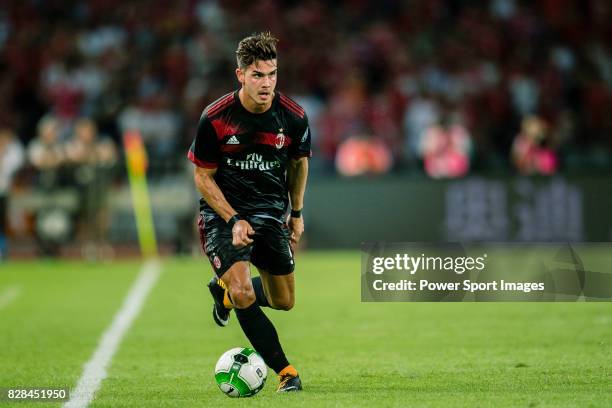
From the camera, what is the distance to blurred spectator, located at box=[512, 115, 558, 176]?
65.2ft

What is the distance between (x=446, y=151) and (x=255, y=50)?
12.8 metres

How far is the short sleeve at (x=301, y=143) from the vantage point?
802 cm

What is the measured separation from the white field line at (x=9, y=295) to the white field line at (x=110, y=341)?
132cm

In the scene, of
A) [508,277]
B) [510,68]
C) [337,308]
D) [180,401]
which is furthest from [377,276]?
[510,68]

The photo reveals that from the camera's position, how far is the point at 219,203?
25.6ft

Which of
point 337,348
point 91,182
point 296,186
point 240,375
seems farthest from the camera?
point 91,182

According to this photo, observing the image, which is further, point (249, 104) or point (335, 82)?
point (335, 82)

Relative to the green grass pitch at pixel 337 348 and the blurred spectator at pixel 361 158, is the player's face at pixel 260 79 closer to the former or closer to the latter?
the green grass pitch at pixel 337 348

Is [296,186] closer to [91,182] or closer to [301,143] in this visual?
[301,143]

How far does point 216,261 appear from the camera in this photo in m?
7.82

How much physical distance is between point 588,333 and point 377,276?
3221mm

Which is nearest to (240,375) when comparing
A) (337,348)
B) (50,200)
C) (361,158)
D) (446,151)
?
(337,348)

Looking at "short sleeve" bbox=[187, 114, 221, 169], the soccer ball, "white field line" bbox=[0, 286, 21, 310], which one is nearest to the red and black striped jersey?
"short sleeve" bbox=[187, 114, 221, 169]

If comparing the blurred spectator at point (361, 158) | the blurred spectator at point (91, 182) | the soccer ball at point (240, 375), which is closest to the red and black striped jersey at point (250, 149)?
the soccer ball at point (240, 375)
